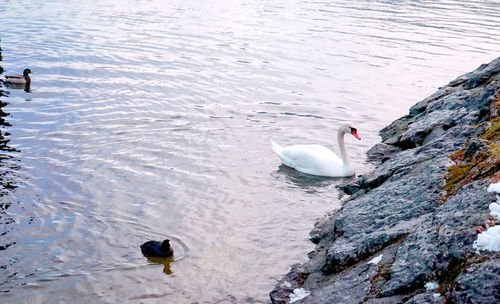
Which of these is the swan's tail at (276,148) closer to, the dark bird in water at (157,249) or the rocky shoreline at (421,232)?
the rocky shoreline at (421,232)

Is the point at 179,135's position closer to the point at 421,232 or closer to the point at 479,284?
the point at 421,232

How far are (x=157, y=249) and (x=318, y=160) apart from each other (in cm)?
486

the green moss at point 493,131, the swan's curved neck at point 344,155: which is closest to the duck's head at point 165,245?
the green moss at point 493,131

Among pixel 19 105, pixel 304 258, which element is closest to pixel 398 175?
pixel 304 258

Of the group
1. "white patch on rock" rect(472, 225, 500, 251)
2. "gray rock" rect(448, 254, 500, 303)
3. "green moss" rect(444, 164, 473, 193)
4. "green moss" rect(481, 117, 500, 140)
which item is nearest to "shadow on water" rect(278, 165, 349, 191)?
"green moss" rect(481, 117, 500, 140)

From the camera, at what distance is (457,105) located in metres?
10.1

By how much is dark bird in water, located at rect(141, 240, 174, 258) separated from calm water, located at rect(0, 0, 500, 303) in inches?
5.7

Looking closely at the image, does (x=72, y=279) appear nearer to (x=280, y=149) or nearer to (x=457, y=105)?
(x=280, y=149)

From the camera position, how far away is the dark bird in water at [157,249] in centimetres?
807

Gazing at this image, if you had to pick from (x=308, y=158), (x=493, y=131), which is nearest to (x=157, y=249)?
(x=493, y=131)

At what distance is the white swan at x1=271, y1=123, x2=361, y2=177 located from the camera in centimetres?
1191

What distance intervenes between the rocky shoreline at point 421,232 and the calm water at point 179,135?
1.17 metres

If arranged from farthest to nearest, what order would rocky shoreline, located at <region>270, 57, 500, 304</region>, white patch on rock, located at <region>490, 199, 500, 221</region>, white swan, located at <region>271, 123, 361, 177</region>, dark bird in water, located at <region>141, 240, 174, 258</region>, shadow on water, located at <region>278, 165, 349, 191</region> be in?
white swan, located at <region>271, 123, 361, 177</region>, shadow on water, located at <region>278, 165, 349, 191</region>, dark bird in water, located at <region>141, 240, 174, 258</region>, white patch on rock, located at <region>490, 199, 500, 221</region>, rocky shoreline, located at <region>270, 57, 500, 304</region>

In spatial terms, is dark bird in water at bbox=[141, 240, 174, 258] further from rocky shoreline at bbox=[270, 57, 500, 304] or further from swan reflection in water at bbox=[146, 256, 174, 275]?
rocky shoreline at bbox=[270, 57, 500, 304]
